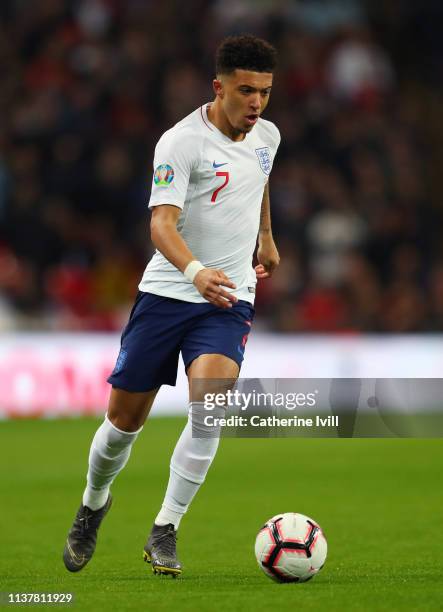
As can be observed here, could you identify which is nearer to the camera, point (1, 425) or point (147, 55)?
point (1, 425)

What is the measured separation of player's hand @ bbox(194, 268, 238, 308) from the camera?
5105 mm

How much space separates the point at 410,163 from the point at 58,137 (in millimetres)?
3902

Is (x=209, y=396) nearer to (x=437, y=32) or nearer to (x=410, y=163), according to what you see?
(x=410, y=163)

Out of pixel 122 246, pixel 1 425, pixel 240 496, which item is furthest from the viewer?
pixel 122 246

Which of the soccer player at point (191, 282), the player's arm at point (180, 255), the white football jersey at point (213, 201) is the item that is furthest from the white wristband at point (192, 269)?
the white football jersey at point (213, 201)

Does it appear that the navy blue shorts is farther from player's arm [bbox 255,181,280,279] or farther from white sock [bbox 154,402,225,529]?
player's arm [bbox 255,181,280,279]

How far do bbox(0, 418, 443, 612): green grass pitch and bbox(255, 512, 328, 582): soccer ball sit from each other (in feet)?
0.27

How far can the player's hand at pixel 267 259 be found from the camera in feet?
19.9

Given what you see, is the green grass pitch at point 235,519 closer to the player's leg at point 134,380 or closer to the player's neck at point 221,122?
the player's leg at point 134,380

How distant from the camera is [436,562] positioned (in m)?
5.82

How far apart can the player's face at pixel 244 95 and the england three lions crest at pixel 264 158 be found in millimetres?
194

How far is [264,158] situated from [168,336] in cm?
87

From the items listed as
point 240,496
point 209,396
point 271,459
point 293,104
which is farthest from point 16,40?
point 209,396

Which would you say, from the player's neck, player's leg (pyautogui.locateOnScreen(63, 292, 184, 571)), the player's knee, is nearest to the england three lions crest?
the player's neck
